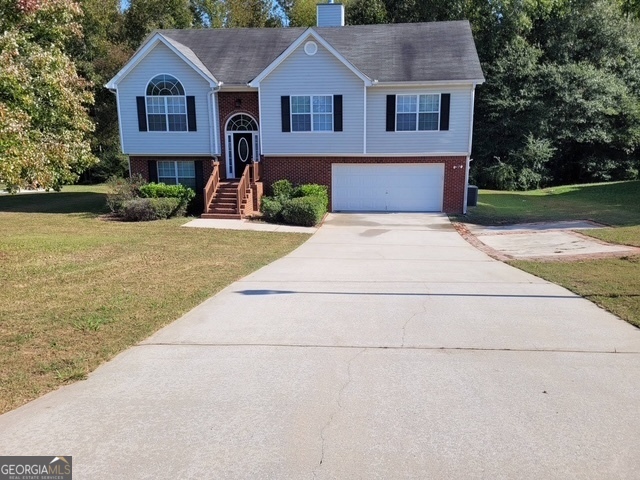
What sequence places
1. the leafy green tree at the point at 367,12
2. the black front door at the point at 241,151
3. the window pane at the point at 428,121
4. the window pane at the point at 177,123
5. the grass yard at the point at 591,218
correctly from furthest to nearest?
the leafy green tree at the point at 367,12, the black front door at the point at 241,151, the window pane at the point at 177,123, the window pane at the point at 428,121, the grass yard at the point at 591,218

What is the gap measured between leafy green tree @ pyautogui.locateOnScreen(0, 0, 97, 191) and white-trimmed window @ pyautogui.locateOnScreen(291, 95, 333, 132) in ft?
26.3

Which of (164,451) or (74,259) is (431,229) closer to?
(74,259)

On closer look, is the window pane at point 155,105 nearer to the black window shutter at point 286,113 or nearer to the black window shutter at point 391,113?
the black window shutter at point 286,113

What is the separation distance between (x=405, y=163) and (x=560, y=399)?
17.2m

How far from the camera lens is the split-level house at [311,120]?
19.8 metres

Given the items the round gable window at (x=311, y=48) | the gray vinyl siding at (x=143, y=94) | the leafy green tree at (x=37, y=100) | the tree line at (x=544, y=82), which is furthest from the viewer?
the tree line at (x=544, y=82)

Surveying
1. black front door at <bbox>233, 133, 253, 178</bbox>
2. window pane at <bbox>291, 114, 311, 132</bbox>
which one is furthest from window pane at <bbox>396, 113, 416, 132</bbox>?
black front door at <bbox>233, 133, 253, 178</bbox>

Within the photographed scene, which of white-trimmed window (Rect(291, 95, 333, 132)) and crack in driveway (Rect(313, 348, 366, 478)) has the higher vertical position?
white-trimmed window (Rect(291, 95, 333, 132))

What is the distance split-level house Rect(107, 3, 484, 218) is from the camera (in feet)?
65.0

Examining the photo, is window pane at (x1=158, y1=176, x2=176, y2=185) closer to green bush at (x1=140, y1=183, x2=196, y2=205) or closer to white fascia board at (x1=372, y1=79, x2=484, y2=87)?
green bush at (x1=140, y1=183, x2=196, y2=205)
